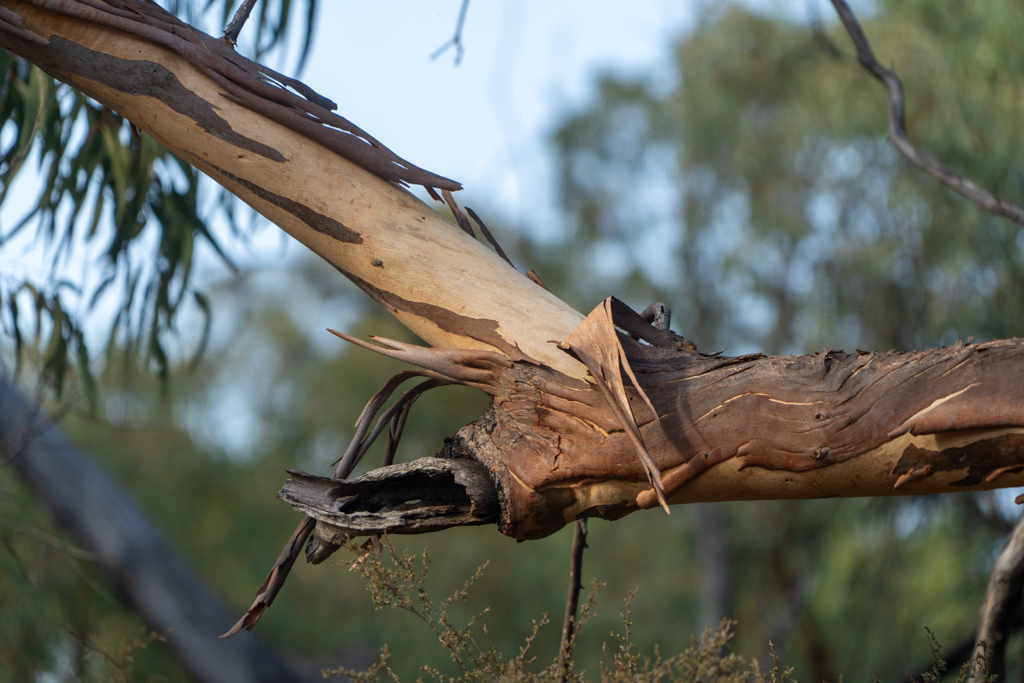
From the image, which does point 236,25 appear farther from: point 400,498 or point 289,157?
point 400,498

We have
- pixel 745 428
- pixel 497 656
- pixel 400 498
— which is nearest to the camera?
pixel 745 428

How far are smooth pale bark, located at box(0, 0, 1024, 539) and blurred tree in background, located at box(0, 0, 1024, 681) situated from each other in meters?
1.66

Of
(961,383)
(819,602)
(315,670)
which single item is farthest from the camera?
(819,602)

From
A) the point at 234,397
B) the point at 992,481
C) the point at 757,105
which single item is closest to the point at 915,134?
the point at 757,105

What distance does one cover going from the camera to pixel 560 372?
69 cm

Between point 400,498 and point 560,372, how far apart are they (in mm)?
207

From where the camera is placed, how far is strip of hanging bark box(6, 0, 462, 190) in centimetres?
74

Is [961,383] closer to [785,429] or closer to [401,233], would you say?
[785,429]

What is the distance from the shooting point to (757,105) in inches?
158

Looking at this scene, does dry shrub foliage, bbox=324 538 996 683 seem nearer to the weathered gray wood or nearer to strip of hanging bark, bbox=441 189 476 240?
strip of hanging bark, bbox=441 189 476 240

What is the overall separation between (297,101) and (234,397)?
22.7 ft

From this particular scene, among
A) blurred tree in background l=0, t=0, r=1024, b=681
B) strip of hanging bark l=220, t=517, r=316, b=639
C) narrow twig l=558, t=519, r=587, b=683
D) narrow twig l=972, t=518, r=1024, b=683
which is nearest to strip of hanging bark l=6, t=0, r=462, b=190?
strip of hanging bark l=220, t=517, r=316, b=639

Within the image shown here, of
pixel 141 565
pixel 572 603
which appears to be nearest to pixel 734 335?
pixel 141 565

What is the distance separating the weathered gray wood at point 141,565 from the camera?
2213 millimetres
